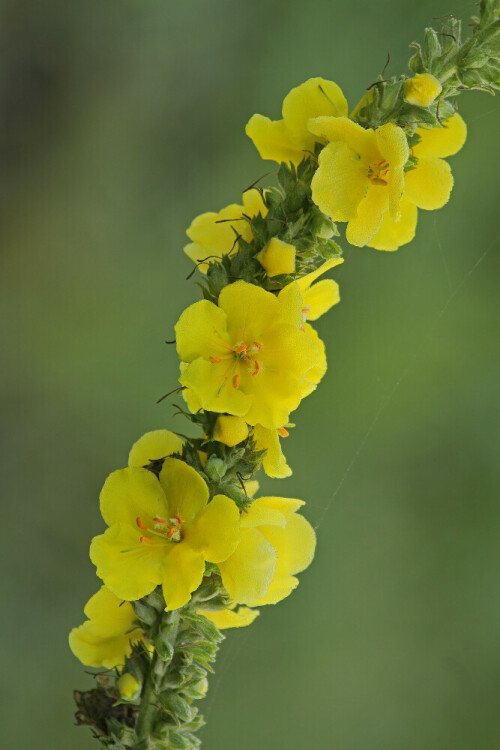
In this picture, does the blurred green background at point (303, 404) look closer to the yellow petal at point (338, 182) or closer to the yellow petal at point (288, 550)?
the yellow petal at point (288, 550)

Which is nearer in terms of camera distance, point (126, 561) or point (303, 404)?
point (126, 561)

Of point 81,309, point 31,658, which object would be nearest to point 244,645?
point 31,658

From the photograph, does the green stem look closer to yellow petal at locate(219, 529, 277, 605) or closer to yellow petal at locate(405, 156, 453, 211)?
yellow petal at locate(219, 529, 277, 605)

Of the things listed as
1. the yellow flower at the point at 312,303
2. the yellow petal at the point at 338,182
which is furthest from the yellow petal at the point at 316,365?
the yellow petal at the point at 338,182

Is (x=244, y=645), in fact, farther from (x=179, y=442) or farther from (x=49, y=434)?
(x=179, y=442)

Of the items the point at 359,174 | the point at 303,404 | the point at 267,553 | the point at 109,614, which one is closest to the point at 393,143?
the point at 359,174

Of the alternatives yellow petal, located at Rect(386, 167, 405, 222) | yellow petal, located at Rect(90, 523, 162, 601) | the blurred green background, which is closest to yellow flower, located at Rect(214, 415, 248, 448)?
yellow petal, located at Rect(90, 523, 162, 601)

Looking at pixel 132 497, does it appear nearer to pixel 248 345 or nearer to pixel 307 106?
pixel 248 345

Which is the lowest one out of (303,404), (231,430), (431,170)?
(231,430)
